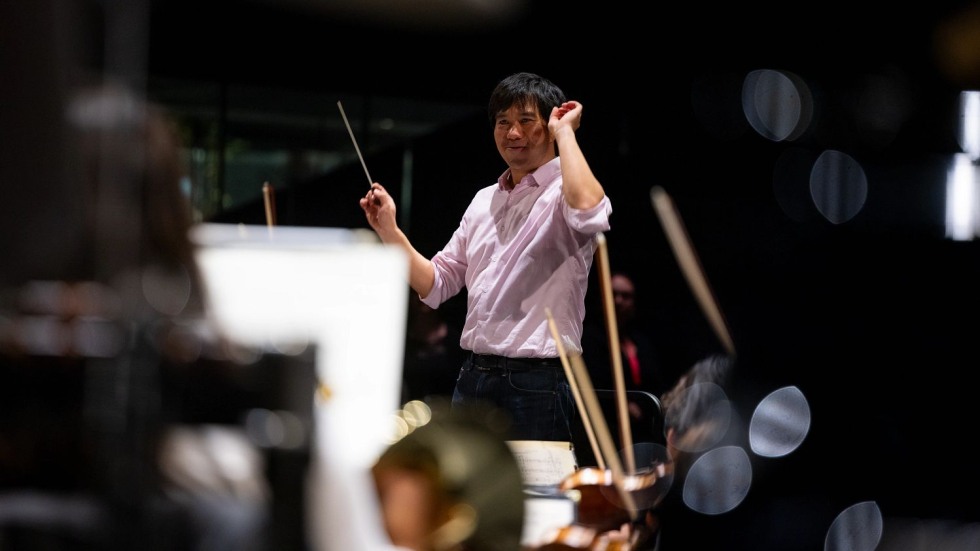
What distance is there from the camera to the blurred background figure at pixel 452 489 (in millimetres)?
1250

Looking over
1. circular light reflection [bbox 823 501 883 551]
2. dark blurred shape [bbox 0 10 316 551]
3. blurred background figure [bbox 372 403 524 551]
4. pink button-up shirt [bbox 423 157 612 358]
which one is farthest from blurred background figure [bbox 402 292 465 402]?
dark blurred shape [bbox 0 10 316 551]

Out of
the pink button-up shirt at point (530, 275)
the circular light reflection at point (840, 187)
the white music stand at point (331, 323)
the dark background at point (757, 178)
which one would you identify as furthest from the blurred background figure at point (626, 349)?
the white music stand at point (331, 323)

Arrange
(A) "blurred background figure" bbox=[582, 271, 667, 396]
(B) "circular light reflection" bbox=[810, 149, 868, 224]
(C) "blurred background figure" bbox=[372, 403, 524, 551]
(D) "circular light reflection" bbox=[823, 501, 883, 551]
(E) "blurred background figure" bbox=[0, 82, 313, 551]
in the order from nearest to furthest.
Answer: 1. (E) "blurred background figure" bbox=[0, 82, 313, 551]
2. (C) "blurred background figure" bbox=[372, 403, 524, 551]
3. (A) "blurred background figure" bbox=[582, 271, 667, 396]
4. (D) "circular light reflection" bbox=[823, 501, 883, 551]
5. (B) "circular light reflection" bbox=[810, 149, 868, 224]

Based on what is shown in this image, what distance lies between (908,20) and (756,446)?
62.7 inches

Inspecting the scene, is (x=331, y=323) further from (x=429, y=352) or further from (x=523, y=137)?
(x=429, y=352)

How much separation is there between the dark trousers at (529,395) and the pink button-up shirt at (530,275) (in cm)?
2

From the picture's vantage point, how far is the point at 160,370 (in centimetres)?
101

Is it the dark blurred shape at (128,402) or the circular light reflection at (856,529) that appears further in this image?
the circular light reflection at (856,529)

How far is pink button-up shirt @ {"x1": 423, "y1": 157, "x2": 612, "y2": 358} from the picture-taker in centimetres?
201

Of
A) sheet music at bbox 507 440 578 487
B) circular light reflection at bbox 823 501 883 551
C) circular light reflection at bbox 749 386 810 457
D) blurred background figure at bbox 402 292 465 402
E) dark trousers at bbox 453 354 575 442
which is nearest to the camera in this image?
→ sheet music at bbox 507 440 578 487

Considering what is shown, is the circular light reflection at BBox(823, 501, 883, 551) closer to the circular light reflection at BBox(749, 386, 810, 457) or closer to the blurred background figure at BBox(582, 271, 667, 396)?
the circular light reflection at BBox(749, 386, 810, 457)

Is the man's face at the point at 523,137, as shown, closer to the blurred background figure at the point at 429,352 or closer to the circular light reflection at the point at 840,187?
the blurred background figure at the point at 429,352

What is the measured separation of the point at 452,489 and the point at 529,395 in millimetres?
715

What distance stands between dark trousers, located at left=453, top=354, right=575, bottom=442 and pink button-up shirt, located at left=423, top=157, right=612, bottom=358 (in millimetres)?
24
